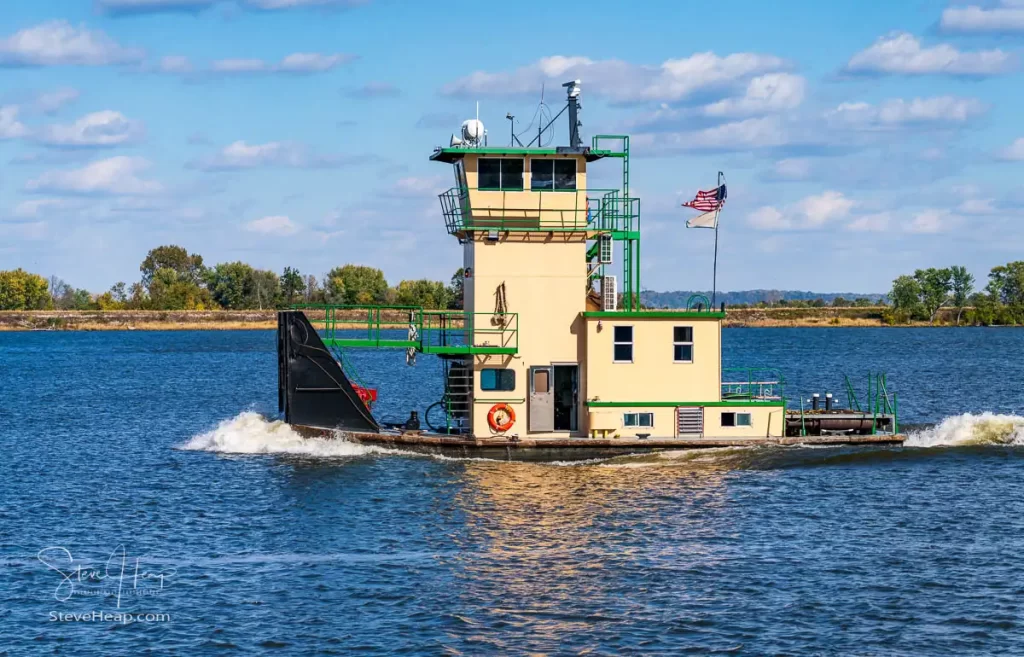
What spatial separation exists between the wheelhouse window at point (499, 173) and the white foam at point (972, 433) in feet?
43.9

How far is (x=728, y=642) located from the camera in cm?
1867

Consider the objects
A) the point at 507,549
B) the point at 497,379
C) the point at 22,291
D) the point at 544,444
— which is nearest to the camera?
the point at 507,549

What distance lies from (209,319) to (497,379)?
145 metres

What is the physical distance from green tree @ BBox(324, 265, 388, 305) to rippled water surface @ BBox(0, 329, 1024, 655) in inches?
5164

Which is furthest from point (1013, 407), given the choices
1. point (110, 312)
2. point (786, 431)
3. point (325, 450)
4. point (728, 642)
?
point (110, 312)

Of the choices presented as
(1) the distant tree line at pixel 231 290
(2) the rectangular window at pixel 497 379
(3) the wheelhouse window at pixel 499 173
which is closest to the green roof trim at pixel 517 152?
(3) the wheelhouse window at pixel 499 173

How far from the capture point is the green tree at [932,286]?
175 meters

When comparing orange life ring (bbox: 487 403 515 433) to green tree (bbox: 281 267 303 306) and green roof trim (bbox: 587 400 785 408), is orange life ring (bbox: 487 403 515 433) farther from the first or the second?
green tree (bbox: 281 267 303 306)

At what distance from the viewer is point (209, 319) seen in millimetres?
170875

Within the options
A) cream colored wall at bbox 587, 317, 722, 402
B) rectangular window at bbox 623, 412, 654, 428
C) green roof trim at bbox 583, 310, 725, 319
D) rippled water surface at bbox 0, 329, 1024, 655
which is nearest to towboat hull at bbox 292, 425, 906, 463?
rippled water surface at bbox 0, 329, 1024, 655

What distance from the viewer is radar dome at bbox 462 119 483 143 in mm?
31703

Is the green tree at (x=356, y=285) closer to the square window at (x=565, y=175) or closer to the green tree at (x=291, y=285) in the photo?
the green tree at (x=291, y=285)

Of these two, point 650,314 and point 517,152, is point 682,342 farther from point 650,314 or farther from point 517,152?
point 517,152

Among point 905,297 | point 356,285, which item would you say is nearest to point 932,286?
point 905,297
